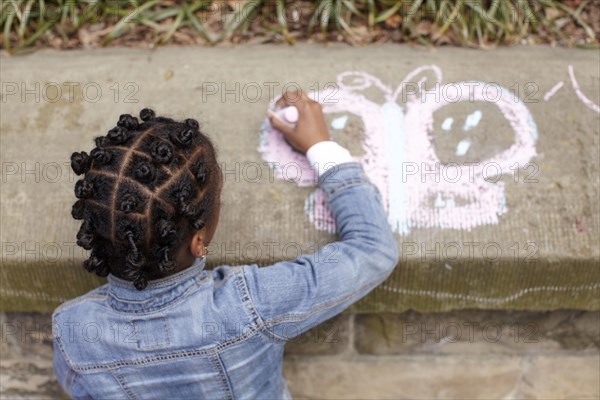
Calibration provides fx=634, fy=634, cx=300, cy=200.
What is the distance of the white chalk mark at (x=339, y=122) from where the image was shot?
2.22 metres

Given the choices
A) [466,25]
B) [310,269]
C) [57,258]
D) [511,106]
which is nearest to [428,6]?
[466,25]

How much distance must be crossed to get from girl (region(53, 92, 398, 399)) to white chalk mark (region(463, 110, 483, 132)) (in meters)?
0.49

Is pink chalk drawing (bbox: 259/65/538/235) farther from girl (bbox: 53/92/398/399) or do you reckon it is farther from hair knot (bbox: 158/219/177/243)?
hair knot (bbox: 158/219/177/243)

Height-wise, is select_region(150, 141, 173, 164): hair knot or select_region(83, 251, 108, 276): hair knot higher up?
select_region(150, 141, 173, 164): hair knot

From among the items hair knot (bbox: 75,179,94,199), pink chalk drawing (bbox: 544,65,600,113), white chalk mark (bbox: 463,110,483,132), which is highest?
pink chalk drawing (bbox: 544,65,600,113)

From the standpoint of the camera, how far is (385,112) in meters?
2.26

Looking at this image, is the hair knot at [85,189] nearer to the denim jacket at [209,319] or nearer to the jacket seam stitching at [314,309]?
the denim jacket at [209,319]

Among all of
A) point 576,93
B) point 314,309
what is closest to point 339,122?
point 314,309

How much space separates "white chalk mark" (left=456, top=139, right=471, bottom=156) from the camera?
84.9 inches

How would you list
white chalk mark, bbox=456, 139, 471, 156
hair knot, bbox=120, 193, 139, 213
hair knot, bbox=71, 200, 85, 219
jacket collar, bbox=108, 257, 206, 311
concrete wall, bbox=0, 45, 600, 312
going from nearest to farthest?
1. hair knot, bbox=120, 193, 139, 213
2. hair knot, bbox=71, 200, 85, 219
3. jacket collar, bbox=108, 257, 206, 311
4. concrete wall, bbox=0, 45, 600, 312
5. white chalk mark, bbox=456, 139, 471, 156

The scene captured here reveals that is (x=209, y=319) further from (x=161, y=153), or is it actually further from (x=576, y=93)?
(x=576, y=93)

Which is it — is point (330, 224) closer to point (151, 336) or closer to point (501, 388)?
point (151, 336)

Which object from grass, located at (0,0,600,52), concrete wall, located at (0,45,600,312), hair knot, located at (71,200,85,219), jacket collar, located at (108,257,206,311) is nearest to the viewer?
hair knot, located at (71,200,85,219)

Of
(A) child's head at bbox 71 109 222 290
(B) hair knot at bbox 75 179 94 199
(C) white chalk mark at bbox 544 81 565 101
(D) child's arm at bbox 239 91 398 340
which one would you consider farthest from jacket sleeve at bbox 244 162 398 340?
(C) white chalk mark at bbox 544 81 565 101
